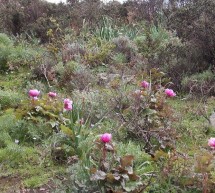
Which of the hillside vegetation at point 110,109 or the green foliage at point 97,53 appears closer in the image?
the hillside vegetation at point 110,109

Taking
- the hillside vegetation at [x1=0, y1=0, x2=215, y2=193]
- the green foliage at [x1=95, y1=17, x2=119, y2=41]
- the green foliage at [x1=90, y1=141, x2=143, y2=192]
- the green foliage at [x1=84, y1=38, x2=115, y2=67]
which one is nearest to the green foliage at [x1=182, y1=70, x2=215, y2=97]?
the hillside vegetation at [x1=0, y1=0, x2=215, y2=193]

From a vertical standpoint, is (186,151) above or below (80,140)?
below

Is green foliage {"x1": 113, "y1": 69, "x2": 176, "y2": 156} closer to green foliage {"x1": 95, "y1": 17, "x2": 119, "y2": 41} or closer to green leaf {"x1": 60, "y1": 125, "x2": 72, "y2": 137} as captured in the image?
green leaf {"x1": 60, "y1": 125, "x2": 72, "y2": 137}

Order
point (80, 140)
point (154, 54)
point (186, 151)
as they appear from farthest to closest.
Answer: point (154, 54) < point (186, 151) < point (80, 140)

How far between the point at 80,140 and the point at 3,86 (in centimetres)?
368

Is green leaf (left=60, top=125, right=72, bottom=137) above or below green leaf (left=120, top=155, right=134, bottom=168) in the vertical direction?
below

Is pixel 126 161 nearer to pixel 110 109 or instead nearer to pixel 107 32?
pixel 110 109

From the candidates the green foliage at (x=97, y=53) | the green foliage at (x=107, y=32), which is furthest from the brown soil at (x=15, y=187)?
the green foliage at (x=107, y=32)

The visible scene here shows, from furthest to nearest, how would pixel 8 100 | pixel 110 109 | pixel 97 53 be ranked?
pixel 97 53 < pixel 8 100 < pixel 110 109

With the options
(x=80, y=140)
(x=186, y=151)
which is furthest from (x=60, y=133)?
(x=186, y=151)

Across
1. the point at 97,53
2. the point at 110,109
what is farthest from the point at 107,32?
the point at 110,109

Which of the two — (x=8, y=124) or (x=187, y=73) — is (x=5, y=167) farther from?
(x=187, y=73)

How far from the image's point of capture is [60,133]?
4.70 meters

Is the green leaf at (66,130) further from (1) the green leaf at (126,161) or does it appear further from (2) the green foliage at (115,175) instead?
(1) the green leaf at (126,161)
